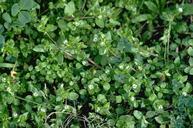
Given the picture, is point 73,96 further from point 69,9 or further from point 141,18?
point 141,18

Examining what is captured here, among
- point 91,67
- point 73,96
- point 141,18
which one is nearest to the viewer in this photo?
point 73,96

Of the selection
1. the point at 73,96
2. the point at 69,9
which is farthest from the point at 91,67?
the point at 69,9

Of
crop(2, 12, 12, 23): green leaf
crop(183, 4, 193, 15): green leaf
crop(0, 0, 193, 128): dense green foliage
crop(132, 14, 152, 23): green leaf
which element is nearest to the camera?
crop(0, 0, 193, 128): dense green foliage

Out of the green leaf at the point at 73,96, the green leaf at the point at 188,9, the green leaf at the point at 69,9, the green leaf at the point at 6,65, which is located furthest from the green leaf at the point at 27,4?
the green leaf at the point at 188,9

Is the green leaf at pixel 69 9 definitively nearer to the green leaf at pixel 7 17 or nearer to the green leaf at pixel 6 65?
the green leaf at pixel 7 17

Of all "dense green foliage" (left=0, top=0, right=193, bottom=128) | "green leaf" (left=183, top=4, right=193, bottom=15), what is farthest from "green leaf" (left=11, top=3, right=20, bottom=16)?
"green leaf" (left=183, top=4, right=193, bottom=15)

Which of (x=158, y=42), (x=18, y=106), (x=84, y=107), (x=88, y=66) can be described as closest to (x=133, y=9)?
(x=158, y=42)

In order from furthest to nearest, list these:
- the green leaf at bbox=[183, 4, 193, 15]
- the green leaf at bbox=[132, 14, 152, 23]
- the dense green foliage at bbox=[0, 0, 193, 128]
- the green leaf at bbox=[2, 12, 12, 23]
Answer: the green leaf at bbox=[132, 14, 152, 23] < the green leaf at bbox=[183, 4, 193, 15] < the green leaf at bbox=[2, 12, 12, 23] < the dense green foliage at bbox=[0, 0, 193, 128]

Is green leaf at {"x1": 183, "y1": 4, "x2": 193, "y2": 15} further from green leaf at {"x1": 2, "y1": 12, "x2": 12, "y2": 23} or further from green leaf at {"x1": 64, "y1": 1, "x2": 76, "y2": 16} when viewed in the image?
green leaf at {"x1": 2, "y1": 12, "x2": 12, "y2": 23}

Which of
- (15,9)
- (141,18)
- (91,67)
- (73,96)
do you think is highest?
(15,9)
